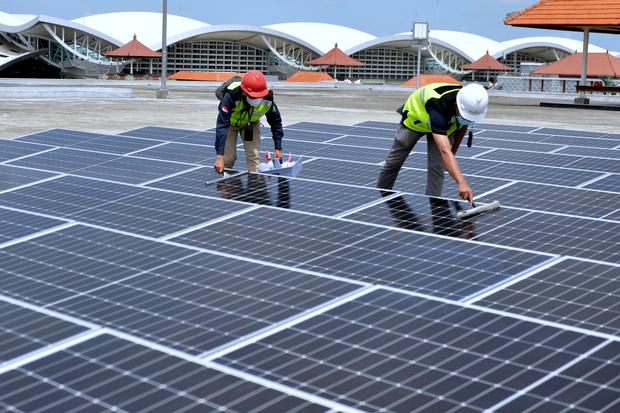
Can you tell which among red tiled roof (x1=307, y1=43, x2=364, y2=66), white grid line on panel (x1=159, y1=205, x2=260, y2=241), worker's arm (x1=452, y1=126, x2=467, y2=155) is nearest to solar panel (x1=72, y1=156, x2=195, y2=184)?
white grid line on panel (x1=159, y1=205, x2=260, y2=241)

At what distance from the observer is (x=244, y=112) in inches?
410

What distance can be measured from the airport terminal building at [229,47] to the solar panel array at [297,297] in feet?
222

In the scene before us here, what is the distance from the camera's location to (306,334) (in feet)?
16.0

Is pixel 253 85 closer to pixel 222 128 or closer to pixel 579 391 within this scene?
pixel 222 128

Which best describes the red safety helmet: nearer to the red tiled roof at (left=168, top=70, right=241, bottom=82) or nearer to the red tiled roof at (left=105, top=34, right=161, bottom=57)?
the red tiled roof at (left=168, top=70, right=241, bottom=82)

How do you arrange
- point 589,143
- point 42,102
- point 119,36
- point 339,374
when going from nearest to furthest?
point 339,374 → point 589,143 → point 42,102 → point 119,36

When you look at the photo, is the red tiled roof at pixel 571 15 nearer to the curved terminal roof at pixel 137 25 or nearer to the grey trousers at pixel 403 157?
the grey trousers at pixel 403 157

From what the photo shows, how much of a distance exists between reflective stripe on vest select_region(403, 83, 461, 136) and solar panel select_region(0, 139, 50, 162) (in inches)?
196

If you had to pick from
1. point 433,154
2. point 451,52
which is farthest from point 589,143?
point 451,52

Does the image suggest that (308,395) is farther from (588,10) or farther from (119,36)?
(119,36)

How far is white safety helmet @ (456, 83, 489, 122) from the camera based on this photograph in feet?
27.9

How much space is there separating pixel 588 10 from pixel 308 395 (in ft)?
117

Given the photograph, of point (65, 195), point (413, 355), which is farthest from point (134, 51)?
point (413, 355)

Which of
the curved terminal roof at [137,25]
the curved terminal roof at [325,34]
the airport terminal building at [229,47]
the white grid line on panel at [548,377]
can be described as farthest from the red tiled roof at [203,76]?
the white grid line on panel at [548,377]
